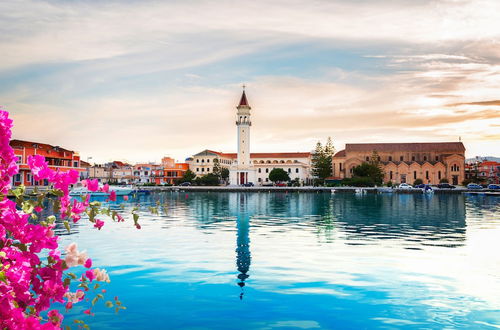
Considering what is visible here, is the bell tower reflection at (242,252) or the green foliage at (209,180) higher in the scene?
the green foliage at (209,180)

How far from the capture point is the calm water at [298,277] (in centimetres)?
1061

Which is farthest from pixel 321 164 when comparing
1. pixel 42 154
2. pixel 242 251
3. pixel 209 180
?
pixel 242 251

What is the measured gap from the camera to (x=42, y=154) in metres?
71.5

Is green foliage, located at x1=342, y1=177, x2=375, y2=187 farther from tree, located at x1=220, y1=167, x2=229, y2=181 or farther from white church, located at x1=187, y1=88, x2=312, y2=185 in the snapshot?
tree, located at x1=220, y1=167, x2=229, y2=181

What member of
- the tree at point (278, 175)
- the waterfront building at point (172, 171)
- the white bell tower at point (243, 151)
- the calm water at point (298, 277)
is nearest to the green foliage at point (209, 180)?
the white bell tower at point (243, 151)

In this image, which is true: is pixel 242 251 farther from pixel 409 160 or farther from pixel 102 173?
pixel 102 173

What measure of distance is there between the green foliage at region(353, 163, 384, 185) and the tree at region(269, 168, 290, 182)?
1652 cm

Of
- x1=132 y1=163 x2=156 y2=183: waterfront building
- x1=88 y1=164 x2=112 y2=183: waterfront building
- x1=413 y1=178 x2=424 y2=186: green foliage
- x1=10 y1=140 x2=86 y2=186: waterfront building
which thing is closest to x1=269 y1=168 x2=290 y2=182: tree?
x1=413 y1=178 x2=424 y2=186: green foliage

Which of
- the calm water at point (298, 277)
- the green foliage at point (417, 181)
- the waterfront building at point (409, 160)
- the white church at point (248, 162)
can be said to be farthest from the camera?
the white church at point (248, 162)

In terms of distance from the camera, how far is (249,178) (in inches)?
4464

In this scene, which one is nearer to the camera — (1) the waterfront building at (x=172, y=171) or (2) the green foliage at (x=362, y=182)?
(2) the green foliage at (x=362, y=182)

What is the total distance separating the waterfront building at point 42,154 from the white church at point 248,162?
132 ft

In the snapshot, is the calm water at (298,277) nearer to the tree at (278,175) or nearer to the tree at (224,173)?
the tree at (278,175)

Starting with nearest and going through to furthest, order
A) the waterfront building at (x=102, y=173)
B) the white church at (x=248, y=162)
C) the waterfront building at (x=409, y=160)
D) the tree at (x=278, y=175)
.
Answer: the waterfront building at (x=409, y=160) → the tree at (x=278, y=175) → the white church at (x=248, y=162) → the waterfront building at (x=102, y=173)
